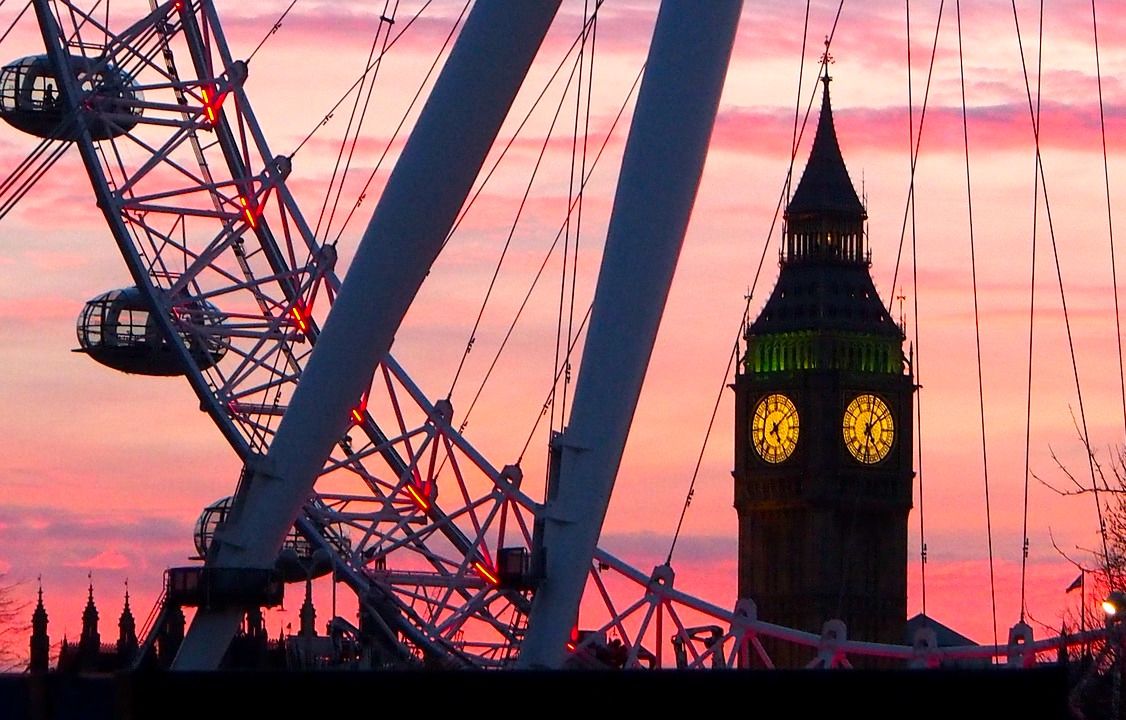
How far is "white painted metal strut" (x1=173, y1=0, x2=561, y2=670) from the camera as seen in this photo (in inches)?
1966

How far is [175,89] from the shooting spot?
257ft

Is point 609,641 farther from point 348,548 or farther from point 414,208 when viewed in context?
point 414,208

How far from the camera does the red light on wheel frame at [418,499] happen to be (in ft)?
256

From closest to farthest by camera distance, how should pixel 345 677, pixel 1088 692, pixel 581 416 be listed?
pixel 345 677, pixel 581 416, pixel 1088 692

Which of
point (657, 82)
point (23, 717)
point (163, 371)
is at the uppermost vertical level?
point (163, 371)

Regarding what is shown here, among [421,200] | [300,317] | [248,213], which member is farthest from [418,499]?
[421,200]

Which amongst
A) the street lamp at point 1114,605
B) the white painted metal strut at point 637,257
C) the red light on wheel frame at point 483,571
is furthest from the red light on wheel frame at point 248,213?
the street lamp at point 1114,605

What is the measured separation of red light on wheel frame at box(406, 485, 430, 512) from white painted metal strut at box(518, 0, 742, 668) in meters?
22.6

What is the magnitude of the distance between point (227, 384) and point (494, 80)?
29.3m

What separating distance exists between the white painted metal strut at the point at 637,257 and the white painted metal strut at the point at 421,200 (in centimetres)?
221

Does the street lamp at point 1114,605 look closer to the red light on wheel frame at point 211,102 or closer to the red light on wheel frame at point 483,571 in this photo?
the red light on wheel frame at point 483,571

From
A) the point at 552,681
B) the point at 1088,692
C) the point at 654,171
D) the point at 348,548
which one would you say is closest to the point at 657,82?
the point at 654,171

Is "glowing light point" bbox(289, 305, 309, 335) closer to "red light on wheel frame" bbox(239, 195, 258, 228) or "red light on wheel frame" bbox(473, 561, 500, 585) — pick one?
"red light on wheel frame" bbox(239, 195, 258, 228)

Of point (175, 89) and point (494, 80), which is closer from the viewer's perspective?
point (494, 80)
